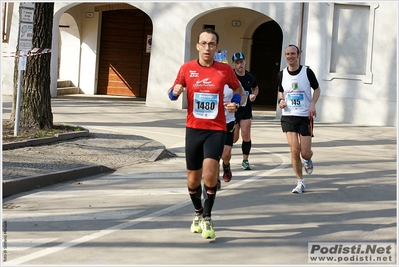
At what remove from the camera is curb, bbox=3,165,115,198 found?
935cm

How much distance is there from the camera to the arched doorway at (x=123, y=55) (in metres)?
27.8

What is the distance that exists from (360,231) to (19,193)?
14.2 ft

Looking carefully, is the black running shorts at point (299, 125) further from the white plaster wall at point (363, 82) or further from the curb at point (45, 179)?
the white plaster wall at point (363, 82)

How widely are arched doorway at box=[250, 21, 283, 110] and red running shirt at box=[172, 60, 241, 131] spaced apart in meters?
19.2

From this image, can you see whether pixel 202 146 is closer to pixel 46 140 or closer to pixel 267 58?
pixel 46 140

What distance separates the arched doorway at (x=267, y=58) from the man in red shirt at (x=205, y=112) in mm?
19184

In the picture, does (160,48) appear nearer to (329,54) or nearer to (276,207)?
(329,54)

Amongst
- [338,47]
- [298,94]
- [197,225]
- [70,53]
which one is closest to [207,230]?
[197,225]

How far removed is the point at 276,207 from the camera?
8742 millimetres

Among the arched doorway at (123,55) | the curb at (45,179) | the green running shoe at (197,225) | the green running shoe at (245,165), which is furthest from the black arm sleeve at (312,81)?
the arched doorway at (123,55)

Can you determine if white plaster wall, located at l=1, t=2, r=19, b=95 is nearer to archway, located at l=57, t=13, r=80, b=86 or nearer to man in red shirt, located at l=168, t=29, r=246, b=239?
archway, located at l=57, t=13, r=80, b=86

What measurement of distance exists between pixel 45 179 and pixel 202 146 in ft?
11.6

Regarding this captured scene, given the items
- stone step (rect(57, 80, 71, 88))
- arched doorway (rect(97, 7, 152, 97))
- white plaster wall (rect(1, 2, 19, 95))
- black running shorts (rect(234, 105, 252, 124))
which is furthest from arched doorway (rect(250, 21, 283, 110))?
black running shorts (rect(234, 105, 252, 124))

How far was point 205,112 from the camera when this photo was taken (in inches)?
282
